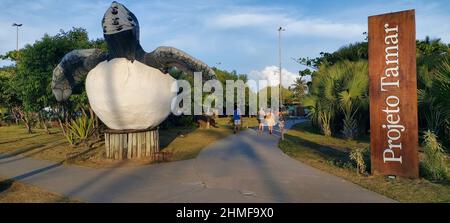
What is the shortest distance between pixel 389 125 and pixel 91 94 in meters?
7.20

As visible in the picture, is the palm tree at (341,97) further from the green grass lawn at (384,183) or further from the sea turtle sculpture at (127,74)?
the sea turtle sculpture at (127,74)

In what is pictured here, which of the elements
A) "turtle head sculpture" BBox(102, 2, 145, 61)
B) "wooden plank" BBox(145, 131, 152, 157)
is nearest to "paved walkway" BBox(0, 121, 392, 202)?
"wooden plank" BBox(145, 131, 152, 157)

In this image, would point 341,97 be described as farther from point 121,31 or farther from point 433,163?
point 121,31

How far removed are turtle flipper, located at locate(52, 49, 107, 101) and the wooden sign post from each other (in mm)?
6961

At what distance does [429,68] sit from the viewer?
1502cm

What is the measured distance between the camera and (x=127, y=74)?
10.3 metres

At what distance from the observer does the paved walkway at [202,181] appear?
6.61 meters

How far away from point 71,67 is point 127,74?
2189 millimetres

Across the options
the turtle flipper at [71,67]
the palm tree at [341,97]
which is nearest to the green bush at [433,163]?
the turtle flipper at [71,67]

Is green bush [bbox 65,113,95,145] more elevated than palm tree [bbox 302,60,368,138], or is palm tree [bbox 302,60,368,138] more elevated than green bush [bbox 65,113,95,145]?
palm tree [bbox 302,60,368,138]

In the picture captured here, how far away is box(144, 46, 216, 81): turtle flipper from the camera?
10836 millimetres

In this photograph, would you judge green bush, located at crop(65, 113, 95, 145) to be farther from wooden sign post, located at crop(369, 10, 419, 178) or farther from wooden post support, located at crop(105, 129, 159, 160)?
wooden sign post, located at crop(369, 10, 419, 178)

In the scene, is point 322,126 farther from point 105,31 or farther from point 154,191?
point 154,191
